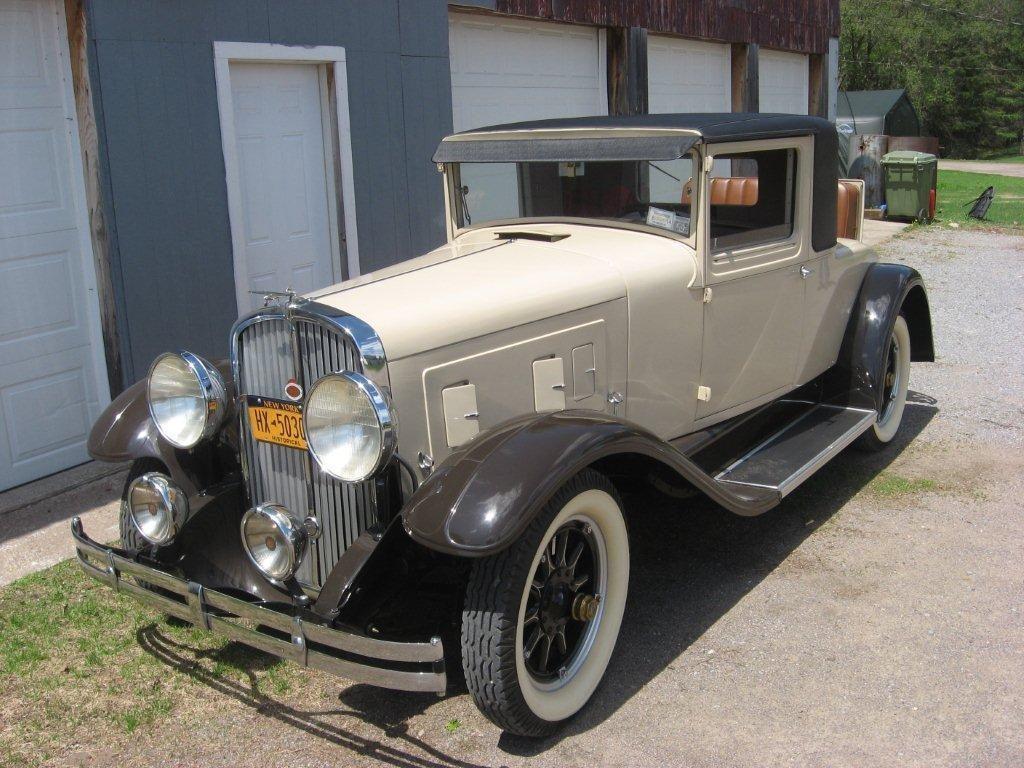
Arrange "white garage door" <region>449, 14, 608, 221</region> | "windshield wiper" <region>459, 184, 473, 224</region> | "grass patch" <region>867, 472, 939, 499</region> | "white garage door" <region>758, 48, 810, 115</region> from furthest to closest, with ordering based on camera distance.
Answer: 1. "white garage door" <region>758, 48, 810, 115</region>
2. "white garage door" <region>449, 14, 608, 221</region>
3. "grass patch" <region>867, 472, 939, 499</region>
4. "windshield wiper" <region>459, 184, 473, 224</region>

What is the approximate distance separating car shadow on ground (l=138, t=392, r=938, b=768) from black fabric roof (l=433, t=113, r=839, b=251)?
125 centimetres

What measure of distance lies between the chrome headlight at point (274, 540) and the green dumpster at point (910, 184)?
13.5 metres

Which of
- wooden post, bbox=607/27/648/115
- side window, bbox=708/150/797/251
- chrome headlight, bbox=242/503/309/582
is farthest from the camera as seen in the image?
wooden post, bbox=607/27/648/115

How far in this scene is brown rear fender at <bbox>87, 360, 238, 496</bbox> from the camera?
11.3 feet

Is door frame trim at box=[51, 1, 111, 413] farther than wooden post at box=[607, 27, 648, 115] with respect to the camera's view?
No

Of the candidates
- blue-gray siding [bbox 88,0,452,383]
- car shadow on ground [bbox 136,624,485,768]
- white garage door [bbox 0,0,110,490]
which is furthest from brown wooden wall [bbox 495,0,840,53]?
car shadow on ground [bbox 136,624,485,768]

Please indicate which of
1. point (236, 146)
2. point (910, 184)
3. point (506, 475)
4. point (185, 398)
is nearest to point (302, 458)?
point (185, 398)

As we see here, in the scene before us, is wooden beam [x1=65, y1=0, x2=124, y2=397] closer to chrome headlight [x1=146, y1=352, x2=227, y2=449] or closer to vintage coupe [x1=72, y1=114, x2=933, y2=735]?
vintage coupe [x1=72, y1=114, x2=933, y2=735]

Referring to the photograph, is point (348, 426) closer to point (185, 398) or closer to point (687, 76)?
point (185, 398)

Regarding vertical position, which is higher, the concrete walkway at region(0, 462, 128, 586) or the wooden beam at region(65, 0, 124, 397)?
the wooden beam at region(65, 0, 124, 397)

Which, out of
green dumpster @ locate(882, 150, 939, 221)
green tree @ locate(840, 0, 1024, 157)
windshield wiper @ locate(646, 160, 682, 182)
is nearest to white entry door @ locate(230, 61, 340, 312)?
windshield wiper @ locate(646, 160, 682, 182)

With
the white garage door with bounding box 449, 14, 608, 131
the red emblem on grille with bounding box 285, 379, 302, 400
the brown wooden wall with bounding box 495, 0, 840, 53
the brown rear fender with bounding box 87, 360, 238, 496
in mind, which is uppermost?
the brown wooden wall with bounding box 495, 0, 840, 53

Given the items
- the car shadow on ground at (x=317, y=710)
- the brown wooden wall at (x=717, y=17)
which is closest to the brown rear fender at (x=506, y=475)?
the car shadow on ground at (x=317, y=710)

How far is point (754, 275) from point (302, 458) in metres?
2.06
